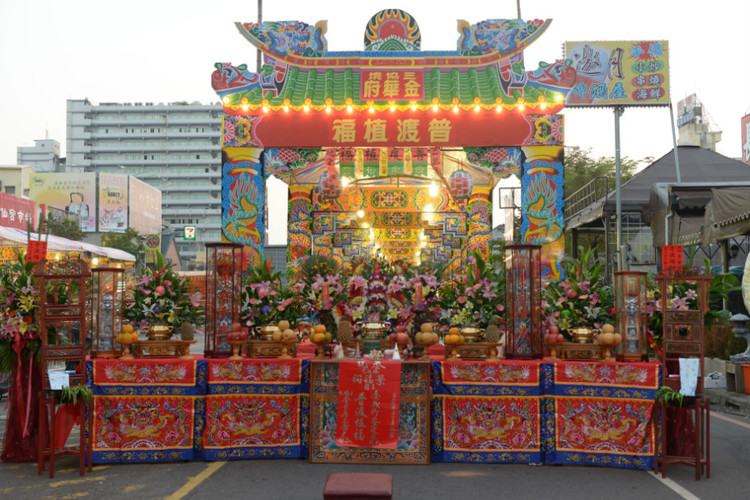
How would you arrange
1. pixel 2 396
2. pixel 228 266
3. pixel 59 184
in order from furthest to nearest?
1. pixel 59 184
2. pixel 2 396
3. pixel 228 266

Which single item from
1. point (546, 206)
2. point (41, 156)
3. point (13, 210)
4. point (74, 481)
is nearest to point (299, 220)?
point (546, 206)

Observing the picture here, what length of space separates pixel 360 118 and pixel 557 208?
3.54m

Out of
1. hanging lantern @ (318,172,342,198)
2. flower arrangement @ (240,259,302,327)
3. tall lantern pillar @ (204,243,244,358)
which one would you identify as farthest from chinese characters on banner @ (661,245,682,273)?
hanging lantern @ (318,172,342,198)

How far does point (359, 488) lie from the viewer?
3.96 metres

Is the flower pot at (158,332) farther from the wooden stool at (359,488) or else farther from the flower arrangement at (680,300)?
the flower arrangement at (680,300)

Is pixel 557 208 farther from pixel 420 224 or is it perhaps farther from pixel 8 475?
pixel 8 475

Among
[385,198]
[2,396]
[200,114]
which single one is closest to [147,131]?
[200,114]

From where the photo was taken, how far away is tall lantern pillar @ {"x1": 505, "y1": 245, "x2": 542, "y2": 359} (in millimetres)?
6133

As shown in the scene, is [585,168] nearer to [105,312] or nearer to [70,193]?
[105,312]

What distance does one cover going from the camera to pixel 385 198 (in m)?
17.6

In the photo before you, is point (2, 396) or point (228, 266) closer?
point (228, 266)

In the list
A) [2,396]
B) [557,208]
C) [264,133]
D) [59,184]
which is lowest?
[2,396]

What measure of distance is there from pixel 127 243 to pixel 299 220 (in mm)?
29623

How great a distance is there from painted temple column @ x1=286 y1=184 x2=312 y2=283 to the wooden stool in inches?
476
